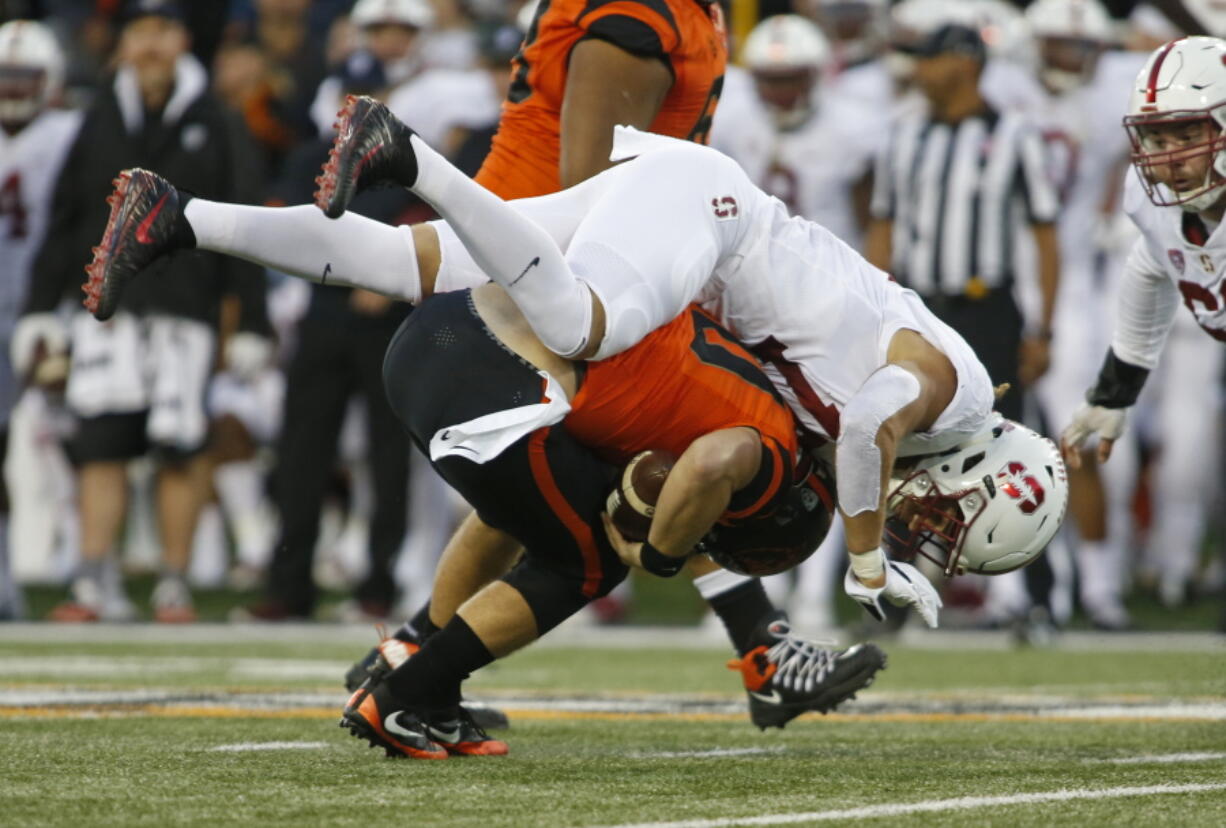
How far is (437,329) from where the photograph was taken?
12.8 feet

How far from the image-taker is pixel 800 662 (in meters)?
4.38

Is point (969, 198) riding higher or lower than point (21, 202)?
lower

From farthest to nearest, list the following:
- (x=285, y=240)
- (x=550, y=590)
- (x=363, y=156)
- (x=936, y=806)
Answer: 1. (x=550, y=590)
2. (x=285, y=240)
3. (x=363, y=156)
4. (x=936, y=806)

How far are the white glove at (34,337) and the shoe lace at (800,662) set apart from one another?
171 inches

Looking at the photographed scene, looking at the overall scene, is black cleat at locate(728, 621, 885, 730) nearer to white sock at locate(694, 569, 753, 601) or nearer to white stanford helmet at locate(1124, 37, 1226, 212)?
white sock at locate(694, 569, 753, 601)

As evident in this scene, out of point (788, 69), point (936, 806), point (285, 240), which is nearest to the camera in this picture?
point (936, 806)

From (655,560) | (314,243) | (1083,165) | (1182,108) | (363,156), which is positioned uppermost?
(1083,165)

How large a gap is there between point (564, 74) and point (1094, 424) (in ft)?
4.46

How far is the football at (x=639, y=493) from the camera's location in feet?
12.8

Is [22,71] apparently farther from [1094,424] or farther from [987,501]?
[987,501]

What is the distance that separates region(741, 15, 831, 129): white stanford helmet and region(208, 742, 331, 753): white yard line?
4.69 metres

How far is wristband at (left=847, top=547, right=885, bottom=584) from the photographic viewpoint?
3928mm

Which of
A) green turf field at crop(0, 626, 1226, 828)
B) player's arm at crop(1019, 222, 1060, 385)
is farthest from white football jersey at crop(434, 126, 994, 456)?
player's arm at crop(1019, 222, 1060, 385)

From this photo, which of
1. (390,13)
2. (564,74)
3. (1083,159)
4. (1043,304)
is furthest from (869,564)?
(390,13)
